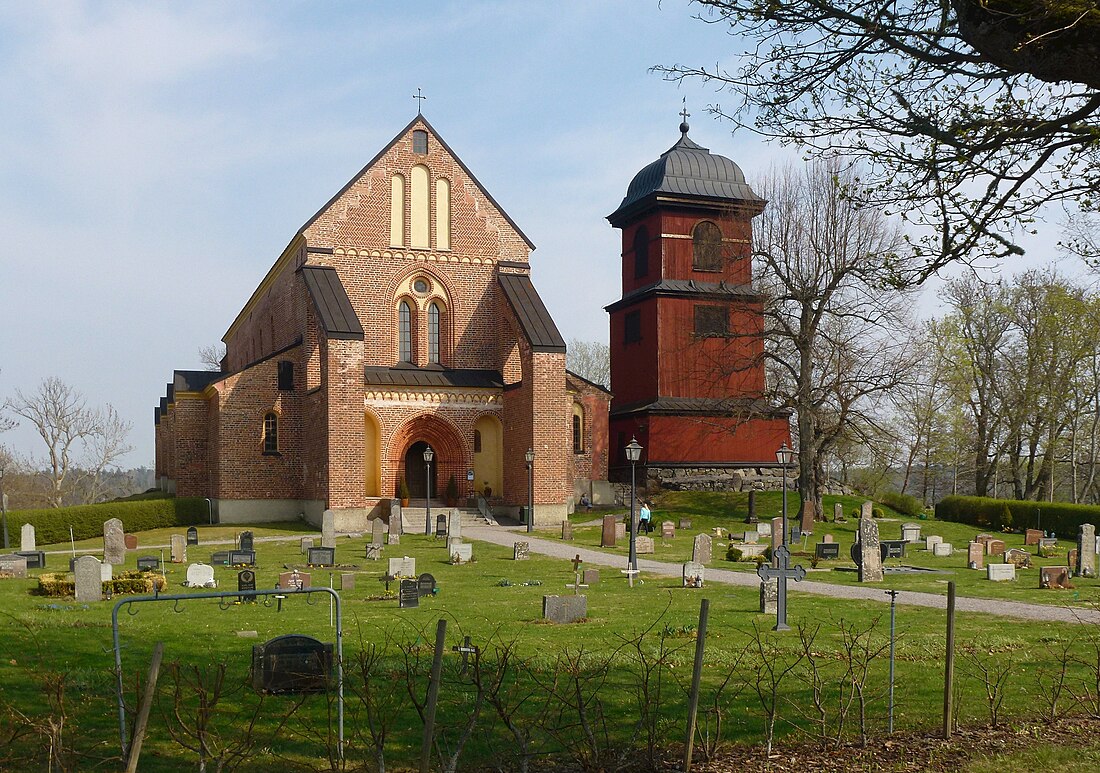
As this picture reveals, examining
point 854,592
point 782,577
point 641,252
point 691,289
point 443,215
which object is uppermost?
point 443,215

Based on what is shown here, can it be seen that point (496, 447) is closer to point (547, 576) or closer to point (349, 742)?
point (547, 576)

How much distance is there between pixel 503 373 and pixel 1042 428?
2675cm

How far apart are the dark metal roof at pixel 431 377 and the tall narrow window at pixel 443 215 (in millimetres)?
5045

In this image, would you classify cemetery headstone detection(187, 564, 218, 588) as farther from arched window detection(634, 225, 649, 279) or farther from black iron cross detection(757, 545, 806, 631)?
arched window detection(634, 225, 649, 279)

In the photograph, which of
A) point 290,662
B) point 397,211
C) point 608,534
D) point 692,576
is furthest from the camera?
point 397,211

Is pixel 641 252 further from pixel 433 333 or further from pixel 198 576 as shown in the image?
pixel 198 576

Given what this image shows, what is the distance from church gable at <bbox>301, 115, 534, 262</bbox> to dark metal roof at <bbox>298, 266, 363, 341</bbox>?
1.57m

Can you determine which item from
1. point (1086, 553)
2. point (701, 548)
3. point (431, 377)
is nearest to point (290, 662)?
point (701, 548)

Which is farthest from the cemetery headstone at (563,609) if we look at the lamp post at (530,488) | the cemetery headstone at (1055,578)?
the lamp post at (530,488)

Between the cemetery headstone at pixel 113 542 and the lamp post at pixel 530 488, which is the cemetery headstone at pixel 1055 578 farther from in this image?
the cemetery headstone at pixel 113 542

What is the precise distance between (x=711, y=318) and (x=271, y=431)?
61.7 ft

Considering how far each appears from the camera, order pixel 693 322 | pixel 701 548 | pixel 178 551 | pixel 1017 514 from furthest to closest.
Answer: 1. pixel 693 322
2. pixel 1017 514
3. pixel 178 551
4. pixel 701 548

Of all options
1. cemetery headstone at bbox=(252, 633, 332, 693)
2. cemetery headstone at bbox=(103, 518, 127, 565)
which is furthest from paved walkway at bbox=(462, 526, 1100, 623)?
cemetery headstone at bbox=(103, 518, 127, 565)

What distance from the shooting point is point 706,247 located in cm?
4500
